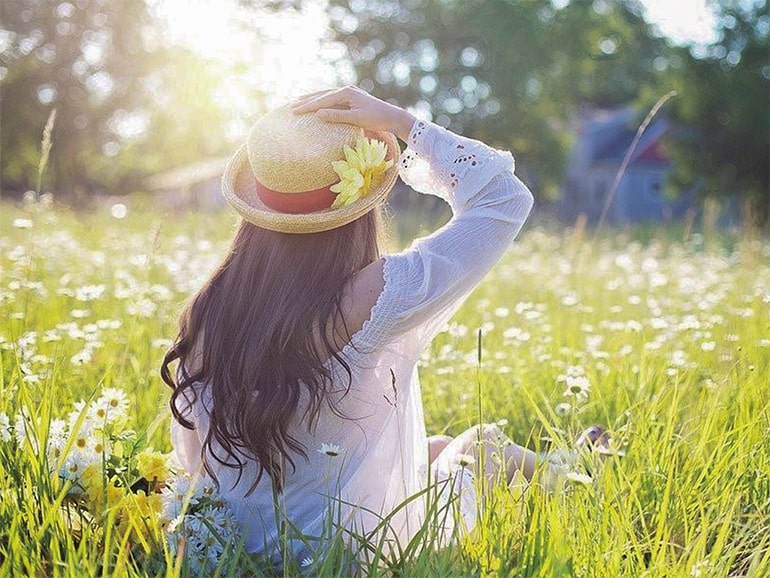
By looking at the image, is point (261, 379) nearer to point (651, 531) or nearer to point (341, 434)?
point (341, 434)

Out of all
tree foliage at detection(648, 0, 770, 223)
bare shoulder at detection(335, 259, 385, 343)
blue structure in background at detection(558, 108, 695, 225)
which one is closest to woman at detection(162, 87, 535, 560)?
bare shoulder at detection(335, 259, 385, 343)

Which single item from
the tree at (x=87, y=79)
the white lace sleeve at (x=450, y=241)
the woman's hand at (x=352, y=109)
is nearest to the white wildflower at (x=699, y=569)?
the white lace sleeve at (x=450, y=241)

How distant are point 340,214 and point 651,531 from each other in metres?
1.07

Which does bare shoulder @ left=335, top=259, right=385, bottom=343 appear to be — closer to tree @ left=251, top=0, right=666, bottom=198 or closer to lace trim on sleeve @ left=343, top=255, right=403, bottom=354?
lace trim on sleeve @ left=343, top=255, right=403, bottom=354

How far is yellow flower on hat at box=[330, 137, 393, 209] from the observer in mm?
2297

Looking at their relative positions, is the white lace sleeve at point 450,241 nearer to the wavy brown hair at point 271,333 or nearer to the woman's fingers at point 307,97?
the wavy brown hair at point 271,333

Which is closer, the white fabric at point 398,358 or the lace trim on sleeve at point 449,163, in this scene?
the white fabric at point 398,358

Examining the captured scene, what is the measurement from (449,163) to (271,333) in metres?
0.61

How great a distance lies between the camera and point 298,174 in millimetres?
2324

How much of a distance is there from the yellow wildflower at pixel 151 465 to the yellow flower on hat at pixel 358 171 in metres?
0.76

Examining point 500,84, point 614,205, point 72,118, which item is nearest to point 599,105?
point 614,205

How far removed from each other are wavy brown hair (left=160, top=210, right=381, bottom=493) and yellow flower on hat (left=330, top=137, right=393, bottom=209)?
0.29 ft

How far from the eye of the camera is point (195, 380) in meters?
2.42

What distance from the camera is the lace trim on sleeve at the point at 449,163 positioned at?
7.82ft
